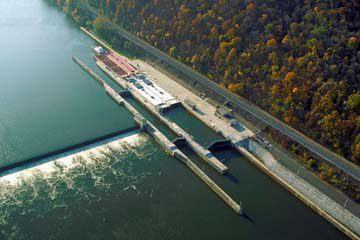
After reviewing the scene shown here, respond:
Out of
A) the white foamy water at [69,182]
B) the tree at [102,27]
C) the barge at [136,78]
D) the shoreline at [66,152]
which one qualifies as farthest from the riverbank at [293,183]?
the tree at [102,27]

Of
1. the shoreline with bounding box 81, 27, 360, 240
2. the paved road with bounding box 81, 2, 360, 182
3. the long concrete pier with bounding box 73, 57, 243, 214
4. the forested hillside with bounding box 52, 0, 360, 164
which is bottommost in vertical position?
the long concrete pier with bounding box 73, 57, 243, 214

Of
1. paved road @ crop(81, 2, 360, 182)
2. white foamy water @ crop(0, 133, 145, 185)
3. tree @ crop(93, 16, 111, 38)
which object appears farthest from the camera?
tree @ crop(93, 16, 111, 38)

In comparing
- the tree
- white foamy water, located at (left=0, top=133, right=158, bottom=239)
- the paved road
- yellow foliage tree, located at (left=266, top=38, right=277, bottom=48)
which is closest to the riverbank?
the paved road

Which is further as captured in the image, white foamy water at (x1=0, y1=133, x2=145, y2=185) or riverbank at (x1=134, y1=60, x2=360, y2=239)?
white foamy water at (x1=0, y1=133, x2=145, y2=185)

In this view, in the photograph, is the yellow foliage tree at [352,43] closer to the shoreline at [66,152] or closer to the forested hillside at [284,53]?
the forested hillside at [284,53]

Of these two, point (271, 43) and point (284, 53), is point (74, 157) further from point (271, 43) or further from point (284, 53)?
point (284, 53)

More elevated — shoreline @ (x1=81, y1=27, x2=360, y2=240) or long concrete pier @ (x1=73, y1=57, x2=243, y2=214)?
shoreline @ (x1=81, y1=27, x2=360, y2=240)

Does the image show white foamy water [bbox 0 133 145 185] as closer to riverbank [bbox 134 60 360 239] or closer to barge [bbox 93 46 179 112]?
barge [bbox 93 46 179 112]

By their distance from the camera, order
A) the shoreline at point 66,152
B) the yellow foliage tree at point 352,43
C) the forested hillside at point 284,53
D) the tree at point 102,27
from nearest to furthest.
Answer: the shoreline at point 66,152 < the forested hillside at point 284,53 < the yellow foliage tree at point 352,43 < the tree at point 102,27
